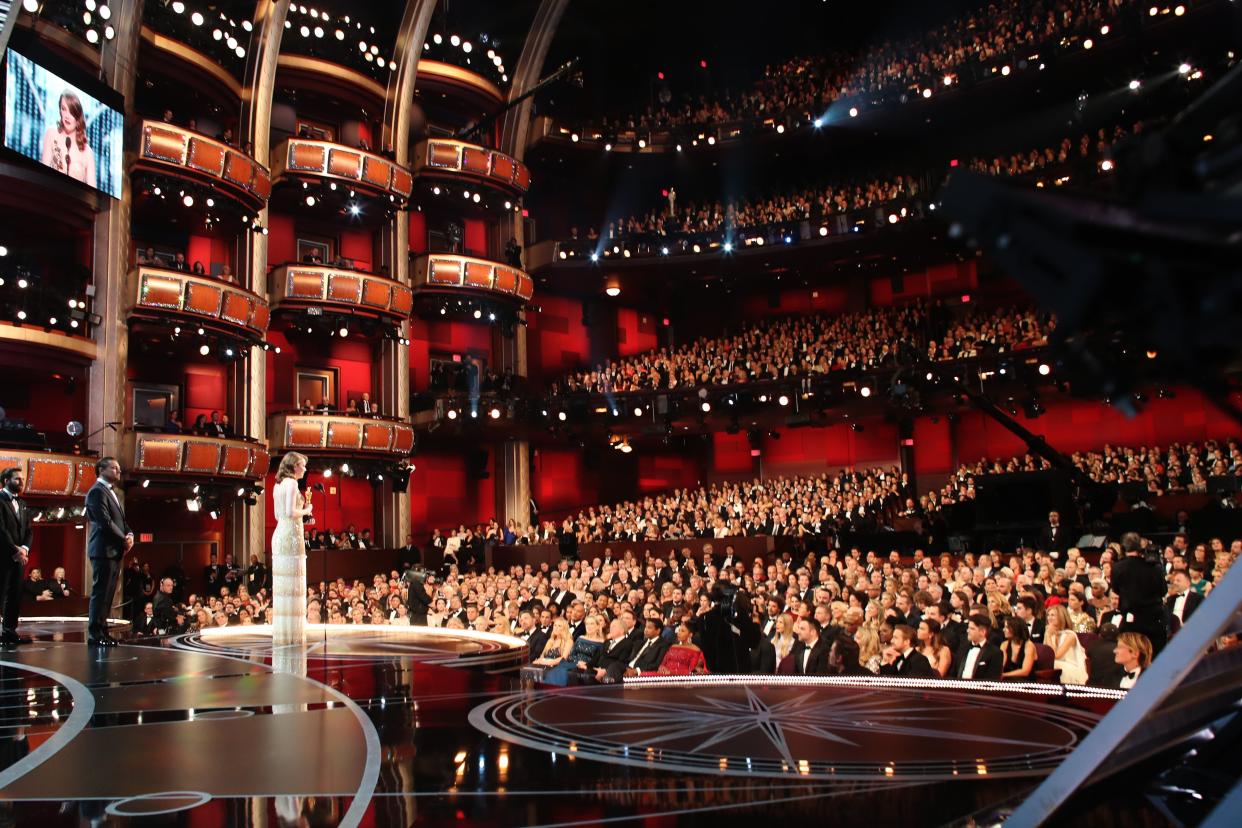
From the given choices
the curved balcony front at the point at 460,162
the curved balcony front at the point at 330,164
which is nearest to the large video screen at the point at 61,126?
the curved balcony front at the point at 330,164

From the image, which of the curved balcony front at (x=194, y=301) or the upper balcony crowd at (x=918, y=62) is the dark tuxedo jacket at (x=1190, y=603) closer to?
the upper balcony crowd at (x=918, y=62)

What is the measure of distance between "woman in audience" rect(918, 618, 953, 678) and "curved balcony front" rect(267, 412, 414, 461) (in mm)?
17206

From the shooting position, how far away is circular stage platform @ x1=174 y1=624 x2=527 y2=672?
26.3ft

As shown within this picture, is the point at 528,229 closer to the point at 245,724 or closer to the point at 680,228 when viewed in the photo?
the point at 680,228

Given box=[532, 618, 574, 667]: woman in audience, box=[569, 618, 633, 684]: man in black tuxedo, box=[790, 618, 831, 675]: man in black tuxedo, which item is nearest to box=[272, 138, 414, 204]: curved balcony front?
box=[532, 618, 574, 667]: woman in audience

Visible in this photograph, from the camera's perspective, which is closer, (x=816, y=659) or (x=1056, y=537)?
(x=816, y=659)

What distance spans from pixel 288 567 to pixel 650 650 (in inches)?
139

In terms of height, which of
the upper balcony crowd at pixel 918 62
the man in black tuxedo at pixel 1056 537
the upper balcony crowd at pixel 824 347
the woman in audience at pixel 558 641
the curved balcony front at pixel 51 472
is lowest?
the woman in audience at pixel 558 641

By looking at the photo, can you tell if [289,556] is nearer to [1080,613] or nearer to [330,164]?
[1080,613]

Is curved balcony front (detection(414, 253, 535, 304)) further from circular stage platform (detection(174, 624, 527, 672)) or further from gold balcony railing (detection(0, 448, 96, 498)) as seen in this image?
circular stage platform (detection(174, 624, 527, 672))

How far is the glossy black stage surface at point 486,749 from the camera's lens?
3.53 m

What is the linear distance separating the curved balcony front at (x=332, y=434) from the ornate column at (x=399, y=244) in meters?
1.99

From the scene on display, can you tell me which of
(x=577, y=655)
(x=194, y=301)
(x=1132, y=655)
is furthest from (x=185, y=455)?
(x=1132, y=655)

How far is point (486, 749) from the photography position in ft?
14.9
